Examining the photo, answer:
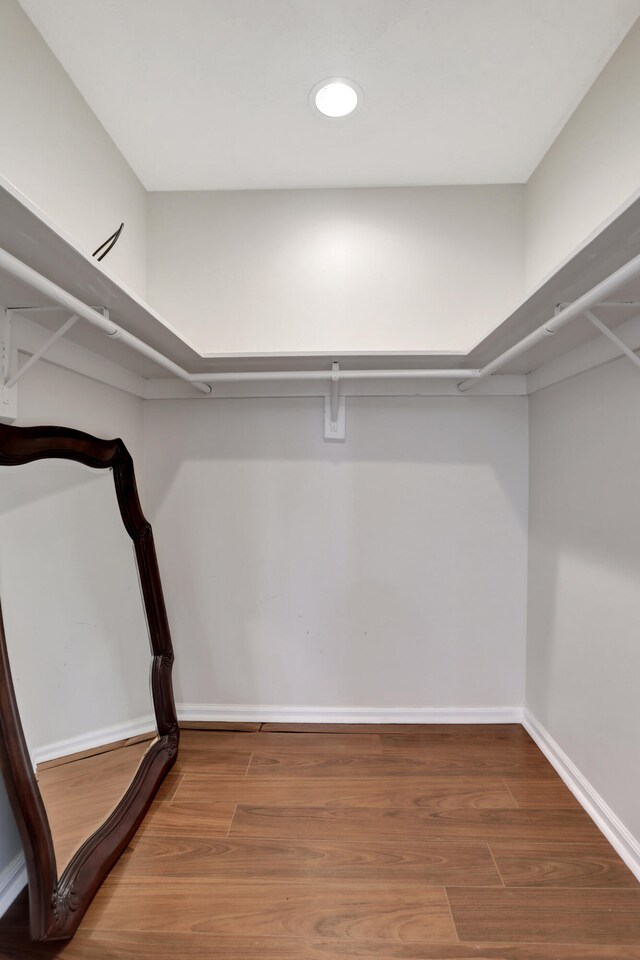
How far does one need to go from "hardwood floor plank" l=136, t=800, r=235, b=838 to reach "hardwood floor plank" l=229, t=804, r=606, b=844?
45 millimetres

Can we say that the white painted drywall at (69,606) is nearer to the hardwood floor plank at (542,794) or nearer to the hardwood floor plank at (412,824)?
the hardwood floor plank at (412,824)

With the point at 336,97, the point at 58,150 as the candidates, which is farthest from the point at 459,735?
the point at 58,150

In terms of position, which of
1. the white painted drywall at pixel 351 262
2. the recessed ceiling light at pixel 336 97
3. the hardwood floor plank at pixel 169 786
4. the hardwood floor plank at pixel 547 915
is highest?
the recessed ceiling light at pixel 336 97

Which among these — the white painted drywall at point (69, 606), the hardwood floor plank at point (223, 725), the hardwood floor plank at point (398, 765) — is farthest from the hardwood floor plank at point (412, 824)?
the white painted drywall at point (69, 606)

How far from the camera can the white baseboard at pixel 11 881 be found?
1.20 meters

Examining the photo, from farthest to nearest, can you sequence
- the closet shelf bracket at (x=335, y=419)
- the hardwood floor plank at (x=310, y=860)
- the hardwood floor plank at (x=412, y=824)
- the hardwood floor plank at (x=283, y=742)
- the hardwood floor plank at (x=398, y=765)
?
1. the closet shelf bracket at (x=335, y=419)
2. the hardwood floor plank at (x=283, y=742)
3. the hardwood floor plank at (x=398, y=765)
4. the hardwood floor plank at (x=412, y=824)
5. the hardwood floor plank at (x=310, y=860)

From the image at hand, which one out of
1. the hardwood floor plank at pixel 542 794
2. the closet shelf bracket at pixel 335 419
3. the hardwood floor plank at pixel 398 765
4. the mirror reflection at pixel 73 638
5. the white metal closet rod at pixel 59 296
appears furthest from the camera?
the closet shelf bracket at pixel 335 419

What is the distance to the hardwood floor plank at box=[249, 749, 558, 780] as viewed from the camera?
5.65 ft

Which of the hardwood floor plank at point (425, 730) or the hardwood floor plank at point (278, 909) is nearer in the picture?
the hardwood floor plank at point (278, 909)

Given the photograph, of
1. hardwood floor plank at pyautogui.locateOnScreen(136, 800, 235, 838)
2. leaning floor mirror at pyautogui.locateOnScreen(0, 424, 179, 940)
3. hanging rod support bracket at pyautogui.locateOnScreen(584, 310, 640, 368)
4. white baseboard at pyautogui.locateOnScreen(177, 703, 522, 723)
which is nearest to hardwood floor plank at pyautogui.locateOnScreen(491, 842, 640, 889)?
white baseboard at pyautogui.locateOnScreen(177, 703, 522, 723)

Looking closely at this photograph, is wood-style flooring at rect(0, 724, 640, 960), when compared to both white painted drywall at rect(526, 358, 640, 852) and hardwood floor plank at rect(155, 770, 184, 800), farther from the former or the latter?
white painted drywall at rect(526, 358, 640, 852)

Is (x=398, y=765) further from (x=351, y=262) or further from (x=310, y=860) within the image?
(x=351, y=262)

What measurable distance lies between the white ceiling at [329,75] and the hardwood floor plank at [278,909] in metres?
2.41

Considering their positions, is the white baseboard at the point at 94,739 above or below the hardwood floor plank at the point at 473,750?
above
